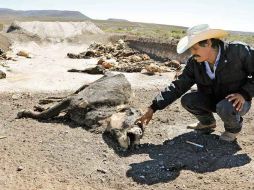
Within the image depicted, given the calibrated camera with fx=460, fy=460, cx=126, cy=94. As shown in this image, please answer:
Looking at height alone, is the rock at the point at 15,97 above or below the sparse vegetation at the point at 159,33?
above

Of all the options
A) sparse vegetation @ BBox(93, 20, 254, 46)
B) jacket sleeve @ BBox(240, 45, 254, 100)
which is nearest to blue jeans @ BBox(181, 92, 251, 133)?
jacket sleeve @ BBox(240, 45, 254, 100)

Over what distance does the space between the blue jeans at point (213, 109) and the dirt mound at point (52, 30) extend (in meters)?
21.6

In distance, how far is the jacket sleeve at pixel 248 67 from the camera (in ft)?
16.5

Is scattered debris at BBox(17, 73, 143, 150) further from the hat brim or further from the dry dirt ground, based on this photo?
the hat brim

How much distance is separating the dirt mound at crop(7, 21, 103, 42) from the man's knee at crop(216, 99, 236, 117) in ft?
72.9

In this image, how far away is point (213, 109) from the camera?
18.5 feet

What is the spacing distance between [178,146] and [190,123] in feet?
3.49

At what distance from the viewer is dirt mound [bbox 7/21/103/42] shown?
27016mm

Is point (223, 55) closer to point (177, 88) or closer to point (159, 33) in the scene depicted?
point (177, 88)

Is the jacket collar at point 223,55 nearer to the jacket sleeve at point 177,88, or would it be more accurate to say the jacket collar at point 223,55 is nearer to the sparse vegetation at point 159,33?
the jacket sleeve at point 177,88

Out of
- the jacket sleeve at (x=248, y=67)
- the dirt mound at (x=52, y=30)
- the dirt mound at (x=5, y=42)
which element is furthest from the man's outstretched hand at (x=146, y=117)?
the dirt mound at (x=52, y=30)

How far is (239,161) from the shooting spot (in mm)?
4992

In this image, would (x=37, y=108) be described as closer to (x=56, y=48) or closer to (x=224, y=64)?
(x=224, y=64)

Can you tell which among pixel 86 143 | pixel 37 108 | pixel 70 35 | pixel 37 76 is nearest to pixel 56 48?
pixel 70 35
